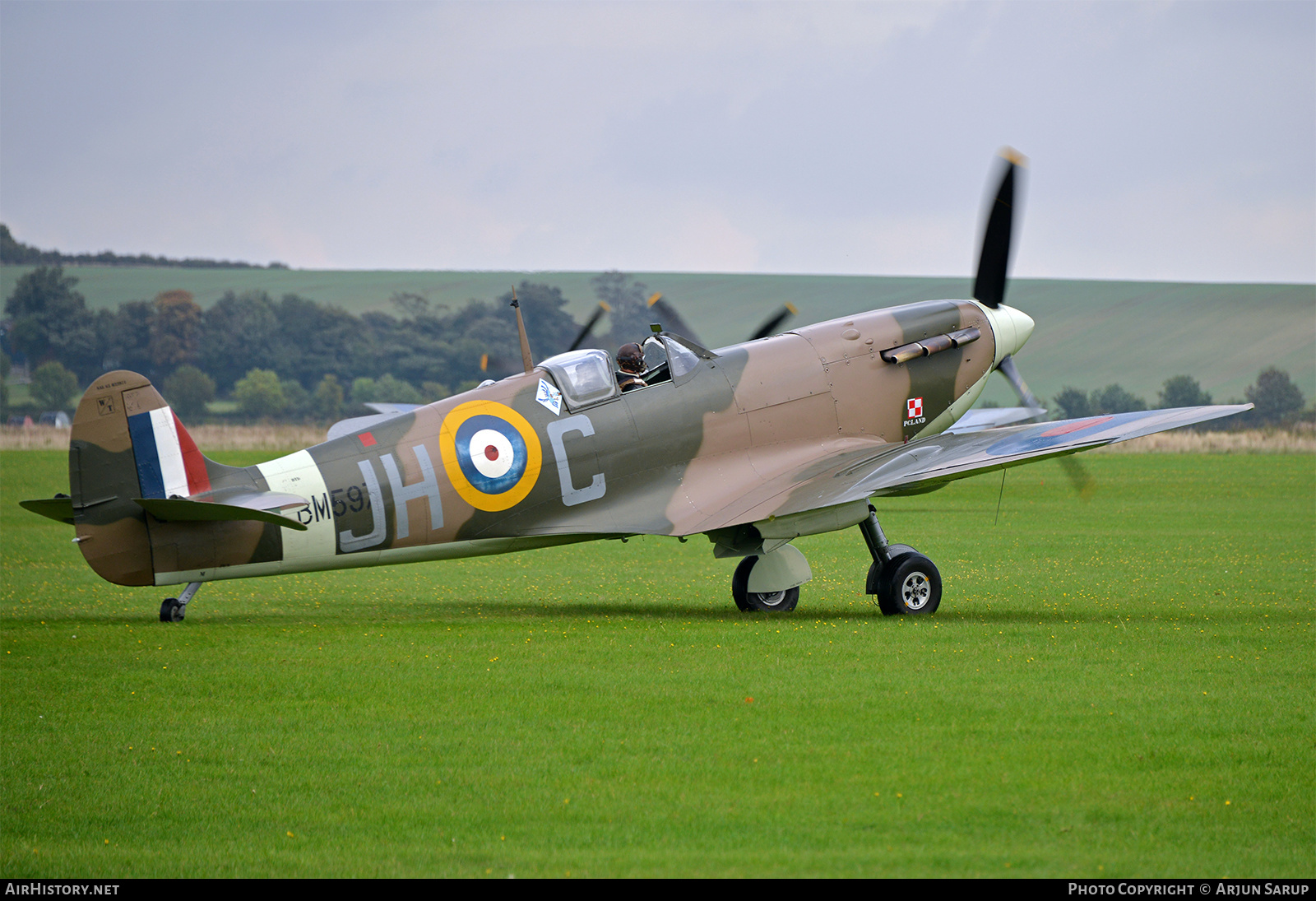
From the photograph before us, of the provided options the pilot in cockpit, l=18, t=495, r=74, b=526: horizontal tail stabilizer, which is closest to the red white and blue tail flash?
l=18, t=495, r=74, b=526: horizontal tail stabilizer

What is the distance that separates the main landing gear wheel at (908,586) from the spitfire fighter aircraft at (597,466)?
2 cm

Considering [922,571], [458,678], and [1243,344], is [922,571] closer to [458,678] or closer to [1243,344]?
[458,678]

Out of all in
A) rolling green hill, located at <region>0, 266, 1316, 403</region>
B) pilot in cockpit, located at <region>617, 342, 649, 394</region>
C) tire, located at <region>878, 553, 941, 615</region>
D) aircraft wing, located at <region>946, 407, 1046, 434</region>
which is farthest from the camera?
rolling green hill, located at <region>0, 266, 1316, 403</region>

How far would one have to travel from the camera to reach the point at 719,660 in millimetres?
10398

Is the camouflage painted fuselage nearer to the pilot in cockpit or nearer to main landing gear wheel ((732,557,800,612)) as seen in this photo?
the pilot in cockpit

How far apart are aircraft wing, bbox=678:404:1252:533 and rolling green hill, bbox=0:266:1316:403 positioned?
256 ft

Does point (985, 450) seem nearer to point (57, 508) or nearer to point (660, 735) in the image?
point (660, 735)

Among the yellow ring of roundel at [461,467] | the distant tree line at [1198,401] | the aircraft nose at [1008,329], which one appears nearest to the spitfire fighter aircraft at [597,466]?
the yellow ring of roundel at [461,467]

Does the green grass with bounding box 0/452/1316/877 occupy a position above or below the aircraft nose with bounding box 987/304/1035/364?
below

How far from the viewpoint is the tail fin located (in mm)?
11656

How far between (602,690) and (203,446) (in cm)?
4612

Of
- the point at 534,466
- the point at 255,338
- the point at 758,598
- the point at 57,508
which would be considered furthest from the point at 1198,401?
the point at 57,508

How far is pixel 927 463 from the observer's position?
12.5 meters

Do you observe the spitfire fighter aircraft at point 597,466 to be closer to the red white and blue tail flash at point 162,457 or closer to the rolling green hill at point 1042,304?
the red white and blue tail flash at point 162,457
